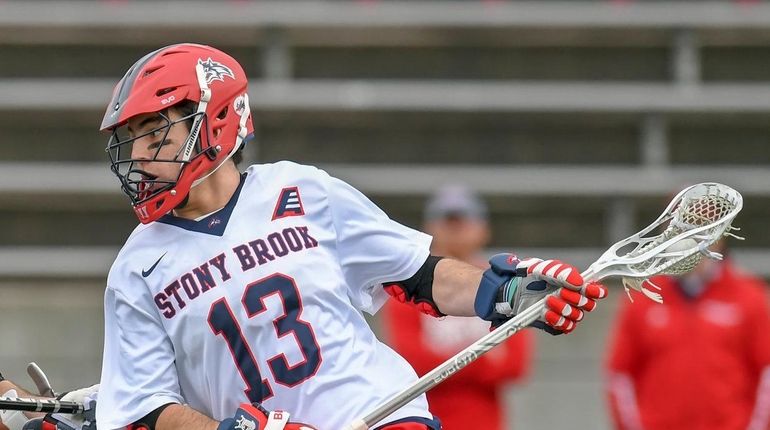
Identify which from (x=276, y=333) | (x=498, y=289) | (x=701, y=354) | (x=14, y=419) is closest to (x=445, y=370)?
(x=498, y=289)

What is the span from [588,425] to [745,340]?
148cm

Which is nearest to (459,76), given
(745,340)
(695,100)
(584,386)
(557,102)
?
(557,102)

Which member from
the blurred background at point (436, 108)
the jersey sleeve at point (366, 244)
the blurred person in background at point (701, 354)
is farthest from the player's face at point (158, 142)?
the blurred background at point (436, 108)

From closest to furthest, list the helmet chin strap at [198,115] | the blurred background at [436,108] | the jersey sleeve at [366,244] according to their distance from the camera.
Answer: the helmet chin strap at [198,115], the jersey sleeve at [366,244], the blurred background at [436,108]

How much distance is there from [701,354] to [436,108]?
2.39 metres

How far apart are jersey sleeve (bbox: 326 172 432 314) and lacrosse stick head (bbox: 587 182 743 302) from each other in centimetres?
44

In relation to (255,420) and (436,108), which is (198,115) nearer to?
(255,420)

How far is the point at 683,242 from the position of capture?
3.48 metres

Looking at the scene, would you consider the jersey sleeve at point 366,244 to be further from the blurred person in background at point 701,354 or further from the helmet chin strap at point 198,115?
the blurred person in background at point 701,354

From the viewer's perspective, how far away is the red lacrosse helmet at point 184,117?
11.0 ft

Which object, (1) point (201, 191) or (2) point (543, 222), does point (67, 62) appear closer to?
(2) point (543, 222)

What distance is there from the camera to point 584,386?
7219 mm

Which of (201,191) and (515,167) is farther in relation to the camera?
(515,167)

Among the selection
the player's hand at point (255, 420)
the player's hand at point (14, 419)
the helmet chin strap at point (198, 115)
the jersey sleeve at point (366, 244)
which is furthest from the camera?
the player's hand at point (14, 419)
